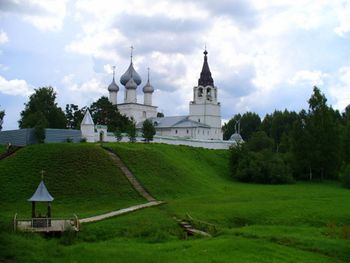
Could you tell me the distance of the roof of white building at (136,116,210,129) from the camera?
81.3 metres

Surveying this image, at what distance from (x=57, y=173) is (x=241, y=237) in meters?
19.8

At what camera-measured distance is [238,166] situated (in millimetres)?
53375

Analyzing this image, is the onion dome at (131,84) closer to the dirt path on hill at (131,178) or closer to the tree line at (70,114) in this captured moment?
the tree line at (70,114)

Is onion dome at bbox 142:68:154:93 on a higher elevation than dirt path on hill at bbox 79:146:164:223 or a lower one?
higher

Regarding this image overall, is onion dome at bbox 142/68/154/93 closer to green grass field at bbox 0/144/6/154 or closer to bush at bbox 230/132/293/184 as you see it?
bush at bbox 230/132/293/184

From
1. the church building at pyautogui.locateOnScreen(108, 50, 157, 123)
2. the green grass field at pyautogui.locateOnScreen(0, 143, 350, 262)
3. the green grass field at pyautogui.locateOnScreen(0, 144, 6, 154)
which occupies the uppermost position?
the church building at pyautogui.locateOnScreen(108, 50, 157, 123)

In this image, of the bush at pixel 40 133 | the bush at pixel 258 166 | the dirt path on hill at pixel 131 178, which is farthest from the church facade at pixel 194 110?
the dirt path on hill at pixel 131 178

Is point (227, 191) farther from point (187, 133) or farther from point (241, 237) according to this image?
point (187, 133)

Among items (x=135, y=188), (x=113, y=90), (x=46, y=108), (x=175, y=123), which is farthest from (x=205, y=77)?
(x=135, y=188)

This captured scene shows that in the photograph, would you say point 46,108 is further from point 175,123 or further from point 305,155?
point 305,155

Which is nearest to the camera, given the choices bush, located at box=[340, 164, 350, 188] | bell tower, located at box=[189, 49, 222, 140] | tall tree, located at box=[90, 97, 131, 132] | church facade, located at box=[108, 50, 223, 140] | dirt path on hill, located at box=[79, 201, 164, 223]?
dirt path on hill, located at box=[79, 201, 164, 223]

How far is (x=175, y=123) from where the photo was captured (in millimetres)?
83312

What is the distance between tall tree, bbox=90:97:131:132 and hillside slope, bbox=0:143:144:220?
79.2ft

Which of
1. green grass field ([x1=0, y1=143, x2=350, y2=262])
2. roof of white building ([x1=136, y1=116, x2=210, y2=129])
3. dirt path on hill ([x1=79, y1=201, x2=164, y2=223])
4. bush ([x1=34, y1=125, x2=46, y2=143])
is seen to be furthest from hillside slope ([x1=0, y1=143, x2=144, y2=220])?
roof of white building ([x1=136, y1=116, x2=210, y2=129])
